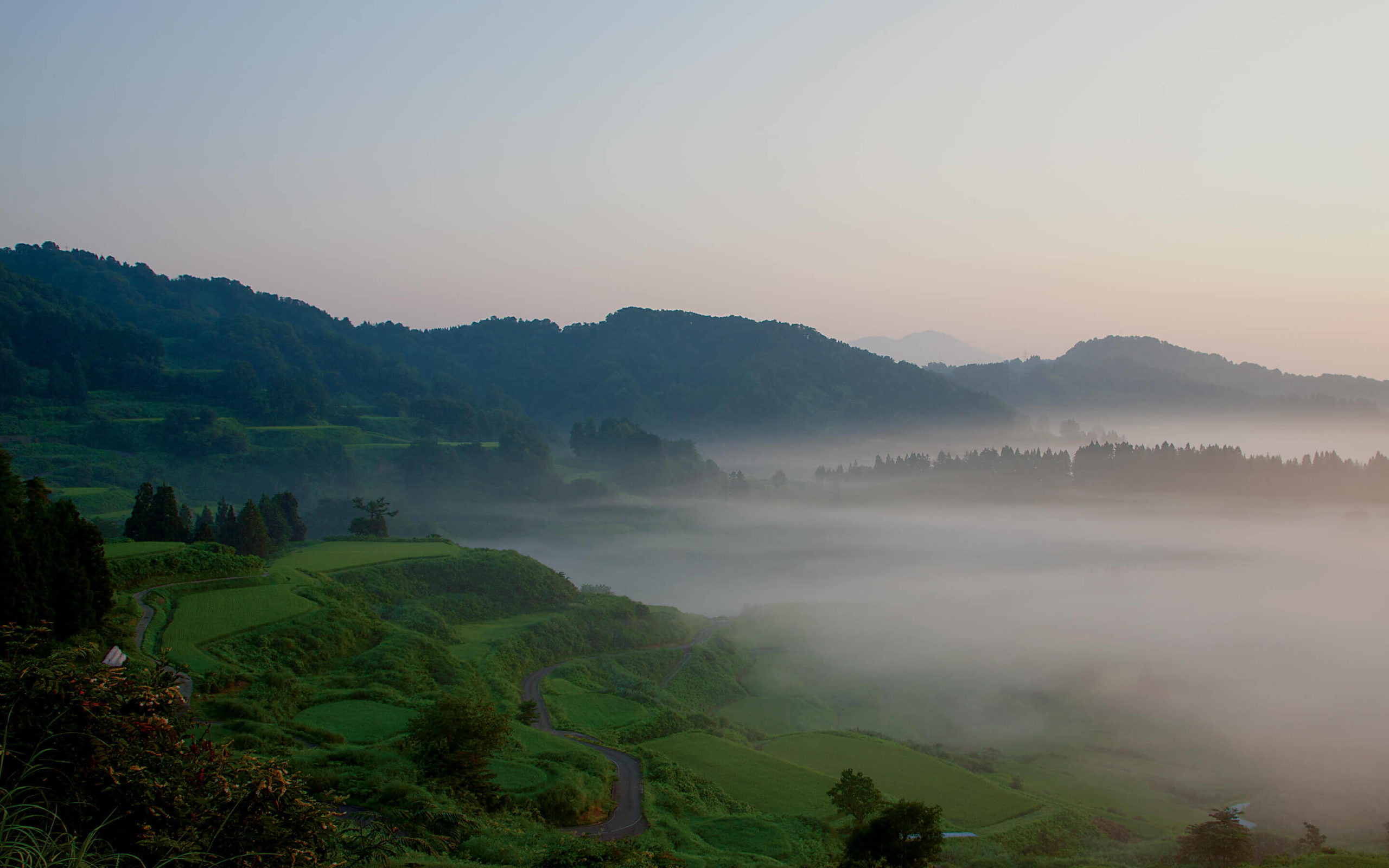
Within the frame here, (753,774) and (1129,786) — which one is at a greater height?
(753,774)

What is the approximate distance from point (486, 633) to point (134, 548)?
30.0 m

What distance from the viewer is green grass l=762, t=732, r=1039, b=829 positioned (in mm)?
45531

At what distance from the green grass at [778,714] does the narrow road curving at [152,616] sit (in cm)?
4311

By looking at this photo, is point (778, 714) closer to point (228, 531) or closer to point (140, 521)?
point (228, 531)

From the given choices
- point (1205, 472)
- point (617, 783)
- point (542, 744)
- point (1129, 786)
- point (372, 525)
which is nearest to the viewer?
point (617, 783)

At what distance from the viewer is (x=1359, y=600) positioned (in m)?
142

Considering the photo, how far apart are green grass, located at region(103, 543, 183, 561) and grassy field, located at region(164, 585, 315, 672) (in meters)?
5.08

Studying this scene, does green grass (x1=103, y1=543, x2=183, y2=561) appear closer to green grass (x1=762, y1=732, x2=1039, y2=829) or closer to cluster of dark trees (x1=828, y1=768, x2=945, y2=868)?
green grass (x1=762, y1=732, x2=1039, y2=829)

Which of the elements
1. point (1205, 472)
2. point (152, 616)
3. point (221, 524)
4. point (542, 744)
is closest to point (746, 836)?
point (542, 744)

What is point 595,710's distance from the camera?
190 ft

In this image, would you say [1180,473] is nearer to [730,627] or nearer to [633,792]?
[730,627]

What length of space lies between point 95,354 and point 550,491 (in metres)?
96.8

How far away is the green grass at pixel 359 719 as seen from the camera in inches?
1294

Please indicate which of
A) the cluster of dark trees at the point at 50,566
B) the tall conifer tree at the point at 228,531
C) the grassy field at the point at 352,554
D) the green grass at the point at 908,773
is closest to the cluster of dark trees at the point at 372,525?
the grassy field at the point at 352,554
